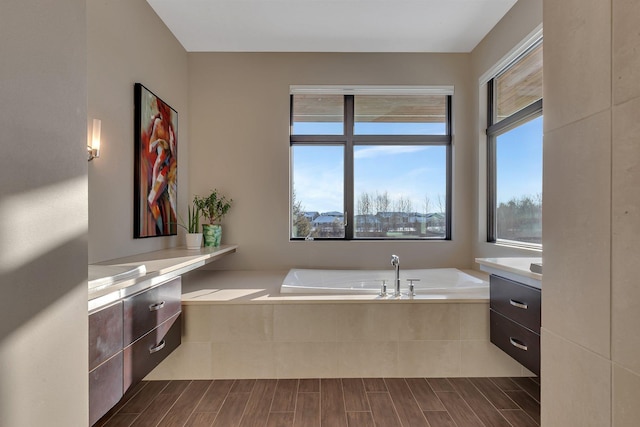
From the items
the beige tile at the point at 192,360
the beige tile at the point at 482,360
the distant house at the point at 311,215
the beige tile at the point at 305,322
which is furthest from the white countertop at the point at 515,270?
the beige tile at the point at 192,360

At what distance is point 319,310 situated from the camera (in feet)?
7.30

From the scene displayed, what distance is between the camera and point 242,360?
7.28 feet

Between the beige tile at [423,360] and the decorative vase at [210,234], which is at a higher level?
the decorative vase at [210,234]

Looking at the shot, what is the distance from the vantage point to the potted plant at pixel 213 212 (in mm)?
3113

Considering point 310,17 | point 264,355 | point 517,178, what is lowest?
point 264,355

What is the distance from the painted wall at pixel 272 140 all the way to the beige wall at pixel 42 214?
2787 millimetres

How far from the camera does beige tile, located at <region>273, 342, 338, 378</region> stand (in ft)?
7.26

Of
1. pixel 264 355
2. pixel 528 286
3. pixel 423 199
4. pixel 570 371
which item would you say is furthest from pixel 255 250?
pixel 570 371

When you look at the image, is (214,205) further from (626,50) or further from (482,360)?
(626,50)

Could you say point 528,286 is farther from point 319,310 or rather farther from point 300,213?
point 300,213

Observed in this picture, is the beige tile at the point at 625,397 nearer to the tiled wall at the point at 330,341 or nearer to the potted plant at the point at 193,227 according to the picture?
the tiled wall at the point at 330,341

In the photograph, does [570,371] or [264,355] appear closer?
[570,371]

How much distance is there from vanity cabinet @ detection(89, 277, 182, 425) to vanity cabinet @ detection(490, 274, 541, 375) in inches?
76.1

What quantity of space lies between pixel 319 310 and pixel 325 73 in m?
2.38
